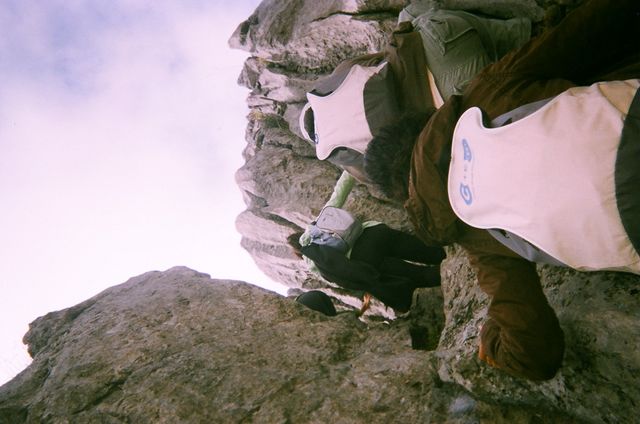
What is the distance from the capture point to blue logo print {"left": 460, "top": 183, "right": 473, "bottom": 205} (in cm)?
267

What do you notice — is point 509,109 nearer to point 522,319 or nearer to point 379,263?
A: point 522,319

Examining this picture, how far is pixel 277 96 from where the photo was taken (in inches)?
555

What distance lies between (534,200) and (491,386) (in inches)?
106

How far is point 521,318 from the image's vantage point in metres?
3.25

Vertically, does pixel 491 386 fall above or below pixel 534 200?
below

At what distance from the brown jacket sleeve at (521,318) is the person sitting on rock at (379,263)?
3538mm

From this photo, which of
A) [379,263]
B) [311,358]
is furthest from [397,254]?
[311,358]

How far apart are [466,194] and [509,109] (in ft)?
2.12

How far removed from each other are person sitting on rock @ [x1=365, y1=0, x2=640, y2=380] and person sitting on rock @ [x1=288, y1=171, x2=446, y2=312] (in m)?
3.24

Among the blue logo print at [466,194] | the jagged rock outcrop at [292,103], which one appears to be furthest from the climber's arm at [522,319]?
the jagged rock outcrop at [292,103]

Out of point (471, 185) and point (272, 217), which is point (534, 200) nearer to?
point (471, 185)

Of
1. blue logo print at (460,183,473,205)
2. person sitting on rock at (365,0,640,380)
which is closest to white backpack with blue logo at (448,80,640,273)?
person sitting on rock at (365,0,640,380)

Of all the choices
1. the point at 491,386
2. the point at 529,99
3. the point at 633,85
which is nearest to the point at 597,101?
the point at 633,85

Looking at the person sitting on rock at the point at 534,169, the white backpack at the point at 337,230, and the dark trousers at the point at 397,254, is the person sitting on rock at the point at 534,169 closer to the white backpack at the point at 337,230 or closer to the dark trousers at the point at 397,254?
the white backpack at the point at 337,230
